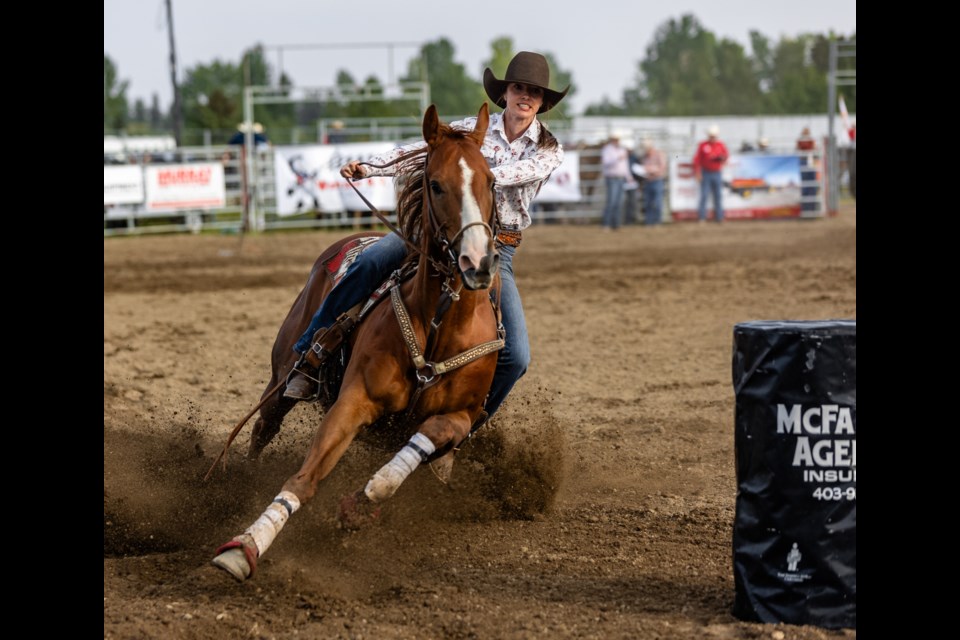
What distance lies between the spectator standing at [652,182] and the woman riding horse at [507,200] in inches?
692

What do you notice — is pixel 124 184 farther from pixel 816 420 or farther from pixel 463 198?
pixel 816 420

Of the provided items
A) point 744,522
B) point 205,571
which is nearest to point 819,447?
point 744,522

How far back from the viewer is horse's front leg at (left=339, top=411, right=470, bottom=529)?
4.49m

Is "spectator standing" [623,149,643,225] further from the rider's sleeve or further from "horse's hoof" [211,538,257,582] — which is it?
"horse's hoof" [211,538,257,582]

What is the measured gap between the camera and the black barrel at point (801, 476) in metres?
3.69

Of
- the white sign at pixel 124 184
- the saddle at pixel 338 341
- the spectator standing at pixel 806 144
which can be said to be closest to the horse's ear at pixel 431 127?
the saddle at pixel 338 341

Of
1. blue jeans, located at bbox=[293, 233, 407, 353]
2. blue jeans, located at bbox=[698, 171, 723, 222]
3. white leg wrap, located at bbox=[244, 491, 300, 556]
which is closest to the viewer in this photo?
white leg wrap, located at bbox=[244, 491, 300, 556]

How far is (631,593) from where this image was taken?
13.9ft

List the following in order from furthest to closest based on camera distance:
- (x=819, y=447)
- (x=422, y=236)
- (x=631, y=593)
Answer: (x=422, y=236), (x=631, y=593), (x=819, y=447)

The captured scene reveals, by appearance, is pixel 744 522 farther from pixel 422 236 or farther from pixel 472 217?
pixel 422 236

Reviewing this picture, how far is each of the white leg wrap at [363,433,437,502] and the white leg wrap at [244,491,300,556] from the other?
1.02 feet

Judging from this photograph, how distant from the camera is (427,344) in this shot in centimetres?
483

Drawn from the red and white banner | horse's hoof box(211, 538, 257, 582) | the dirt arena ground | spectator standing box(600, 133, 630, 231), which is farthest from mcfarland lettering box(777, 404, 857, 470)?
the red and white banner
